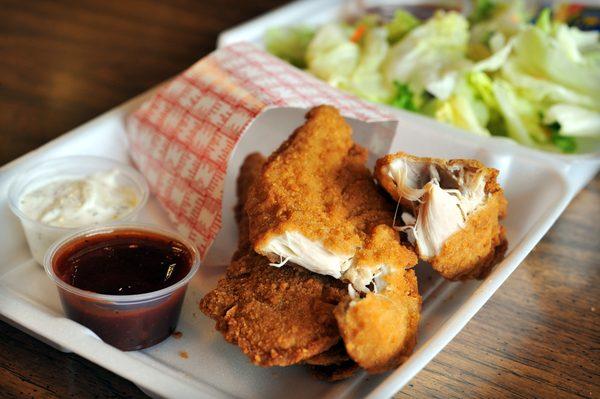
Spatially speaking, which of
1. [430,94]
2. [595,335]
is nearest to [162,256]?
[595,335]

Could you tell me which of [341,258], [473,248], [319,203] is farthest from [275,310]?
[473,248]

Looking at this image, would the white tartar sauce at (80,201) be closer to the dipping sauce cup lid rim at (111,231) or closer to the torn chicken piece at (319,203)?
the dipping sauce cup lid rim at (111,231)

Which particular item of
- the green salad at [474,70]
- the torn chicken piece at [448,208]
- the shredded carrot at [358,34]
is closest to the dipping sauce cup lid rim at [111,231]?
the torn chicken piece at [448,208]

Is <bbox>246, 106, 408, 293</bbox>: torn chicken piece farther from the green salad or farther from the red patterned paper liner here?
the green salad

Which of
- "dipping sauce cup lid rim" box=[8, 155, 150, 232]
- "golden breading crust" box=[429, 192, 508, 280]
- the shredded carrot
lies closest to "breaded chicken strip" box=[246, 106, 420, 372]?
"golden breading crust" box=[429, 192, 508, 280]

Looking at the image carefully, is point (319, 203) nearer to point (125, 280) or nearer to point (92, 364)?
point (125, 280)
